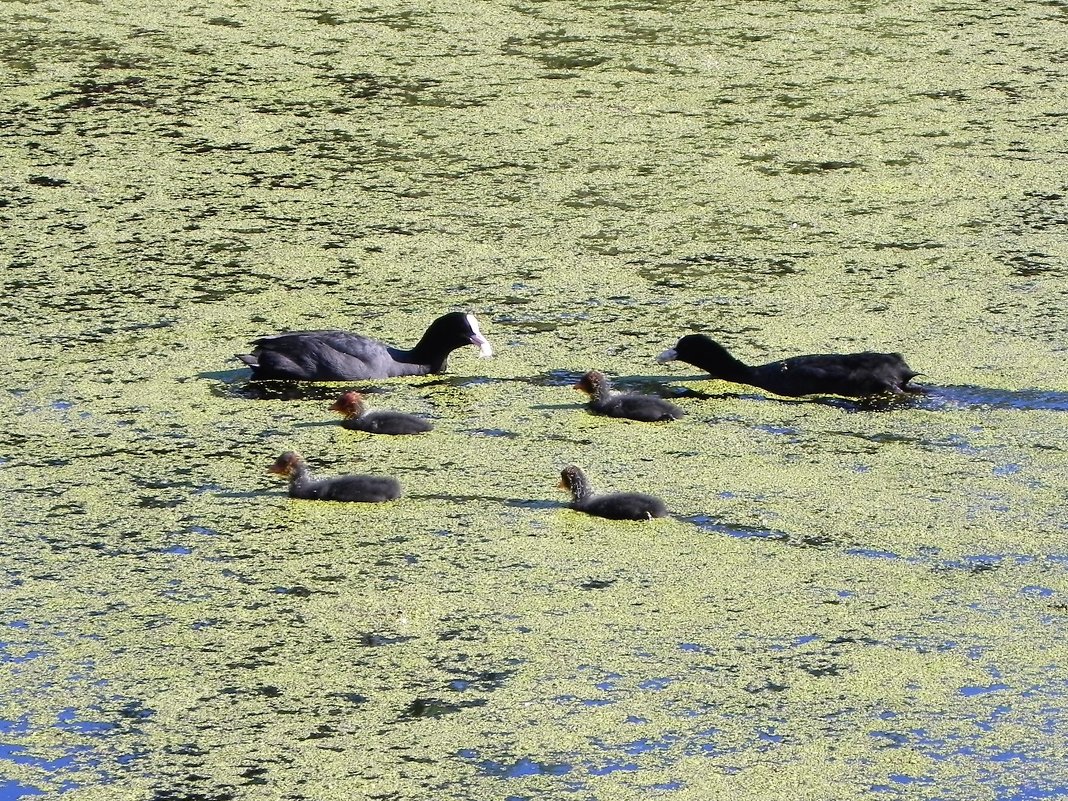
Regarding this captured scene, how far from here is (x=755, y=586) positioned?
12.2 ft

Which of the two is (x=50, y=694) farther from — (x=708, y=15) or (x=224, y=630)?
(x=708, y=15)

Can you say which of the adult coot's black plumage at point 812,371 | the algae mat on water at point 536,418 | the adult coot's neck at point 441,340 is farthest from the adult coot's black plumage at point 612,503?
the adult coot's neck at point 441,340

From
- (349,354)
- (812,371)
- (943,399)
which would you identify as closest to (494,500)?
(349,354)

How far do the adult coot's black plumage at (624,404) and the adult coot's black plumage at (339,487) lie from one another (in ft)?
2.35

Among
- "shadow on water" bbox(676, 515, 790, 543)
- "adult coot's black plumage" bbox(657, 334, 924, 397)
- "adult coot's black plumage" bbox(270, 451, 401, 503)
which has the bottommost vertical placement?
"shadow on water" bbox(676, 515, 790, 543)

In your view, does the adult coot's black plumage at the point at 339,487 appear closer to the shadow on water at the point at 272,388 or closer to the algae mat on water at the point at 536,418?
the algae mat on water at the point at 536,418

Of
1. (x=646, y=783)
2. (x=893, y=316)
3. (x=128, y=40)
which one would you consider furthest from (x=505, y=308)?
(x=128, y=40)

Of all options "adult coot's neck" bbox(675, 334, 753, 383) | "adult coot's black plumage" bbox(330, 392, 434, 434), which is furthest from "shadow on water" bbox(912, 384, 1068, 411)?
"adult coot's black plumage" bbox(330, 392, 434, 434)

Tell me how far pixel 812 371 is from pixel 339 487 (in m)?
1.37

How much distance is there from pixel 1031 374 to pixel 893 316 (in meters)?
0.58

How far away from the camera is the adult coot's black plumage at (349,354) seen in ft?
16.3

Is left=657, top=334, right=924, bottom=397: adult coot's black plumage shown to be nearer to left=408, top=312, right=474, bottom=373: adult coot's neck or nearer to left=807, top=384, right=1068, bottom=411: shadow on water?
Answer: left=807, top=384, right=1068, bottom=411: shadow on water

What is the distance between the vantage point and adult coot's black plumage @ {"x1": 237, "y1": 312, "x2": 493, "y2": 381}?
16.3 feet

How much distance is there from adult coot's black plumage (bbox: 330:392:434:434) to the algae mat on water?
0.06m
